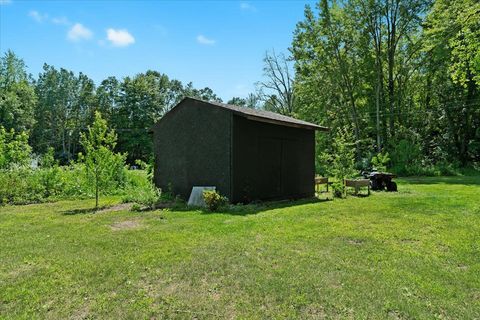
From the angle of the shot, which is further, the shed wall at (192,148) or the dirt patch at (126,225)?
the shed wall at (192,148)

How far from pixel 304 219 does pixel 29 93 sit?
45.5 metres

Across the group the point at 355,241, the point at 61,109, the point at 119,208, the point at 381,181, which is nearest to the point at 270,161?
the point at 119,208

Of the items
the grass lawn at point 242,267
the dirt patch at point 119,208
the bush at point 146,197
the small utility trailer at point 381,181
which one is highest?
the small utility trailer at point 381,181

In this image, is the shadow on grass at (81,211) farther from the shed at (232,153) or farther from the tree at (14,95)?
the tree at (14,95)

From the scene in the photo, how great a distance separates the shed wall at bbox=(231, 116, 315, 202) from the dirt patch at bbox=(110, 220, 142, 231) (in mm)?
3063

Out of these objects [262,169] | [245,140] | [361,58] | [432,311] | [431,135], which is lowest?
[432,311]

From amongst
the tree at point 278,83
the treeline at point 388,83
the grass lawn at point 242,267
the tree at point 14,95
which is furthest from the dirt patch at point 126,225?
the tree at point 14,95

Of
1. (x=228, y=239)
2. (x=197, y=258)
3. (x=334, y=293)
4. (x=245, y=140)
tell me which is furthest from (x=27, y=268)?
(x=245, y=140)

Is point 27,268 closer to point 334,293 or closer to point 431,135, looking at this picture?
point 334,293

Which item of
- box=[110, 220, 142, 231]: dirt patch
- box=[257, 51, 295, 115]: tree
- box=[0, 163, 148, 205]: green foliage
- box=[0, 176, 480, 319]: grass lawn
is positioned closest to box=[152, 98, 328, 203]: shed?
box=[0, 163, 148, 205]: green foliage

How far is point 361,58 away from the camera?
84.4 ft

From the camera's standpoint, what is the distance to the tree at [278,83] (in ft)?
116

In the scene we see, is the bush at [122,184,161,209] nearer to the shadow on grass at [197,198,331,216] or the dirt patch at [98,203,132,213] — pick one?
the dirt patch at [98,203,132,213]

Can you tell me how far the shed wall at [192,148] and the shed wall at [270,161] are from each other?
1.10 ft
